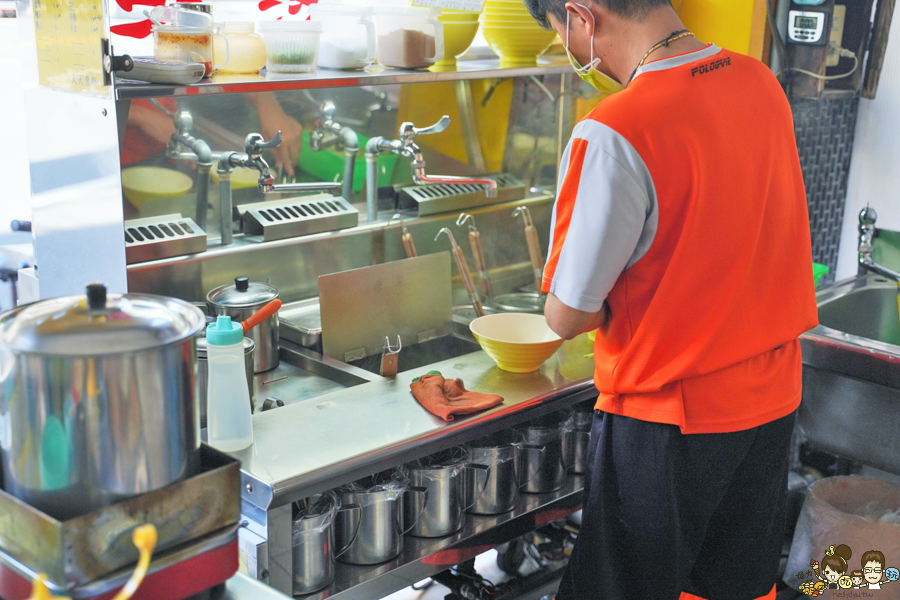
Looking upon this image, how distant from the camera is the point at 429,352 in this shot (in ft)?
7.61

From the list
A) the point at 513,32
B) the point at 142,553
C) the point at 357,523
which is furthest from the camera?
the point at 513,32

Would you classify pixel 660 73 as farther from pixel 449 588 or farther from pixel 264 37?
pixel 449 588

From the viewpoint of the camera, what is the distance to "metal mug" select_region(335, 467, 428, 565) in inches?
64.6

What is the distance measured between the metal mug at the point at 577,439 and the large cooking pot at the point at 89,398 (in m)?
1.22

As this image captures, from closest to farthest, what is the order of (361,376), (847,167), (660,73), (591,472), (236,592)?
(236,592)
(660,73)
(591,472)
(361,376)
(847,167)

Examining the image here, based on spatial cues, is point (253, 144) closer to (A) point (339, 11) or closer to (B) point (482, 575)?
(A) point (339, 11)

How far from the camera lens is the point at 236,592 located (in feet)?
3.57

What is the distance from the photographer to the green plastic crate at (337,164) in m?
2.32

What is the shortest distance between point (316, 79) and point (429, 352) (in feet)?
2.59

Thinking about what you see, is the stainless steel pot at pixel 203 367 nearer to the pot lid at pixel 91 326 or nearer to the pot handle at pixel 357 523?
the pot handle at pixel 357 523

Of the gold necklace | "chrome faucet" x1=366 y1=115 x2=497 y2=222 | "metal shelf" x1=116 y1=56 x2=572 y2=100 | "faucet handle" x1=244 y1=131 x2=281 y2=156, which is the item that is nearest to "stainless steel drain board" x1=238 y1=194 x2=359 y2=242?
"chrome faucet" x1=366 y1=115 x2=497 y2=222

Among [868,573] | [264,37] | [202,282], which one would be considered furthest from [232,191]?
[868,573]

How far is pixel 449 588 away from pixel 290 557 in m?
1.13

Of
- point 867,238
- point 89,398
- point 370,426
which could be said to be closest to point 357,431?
point 370,426
